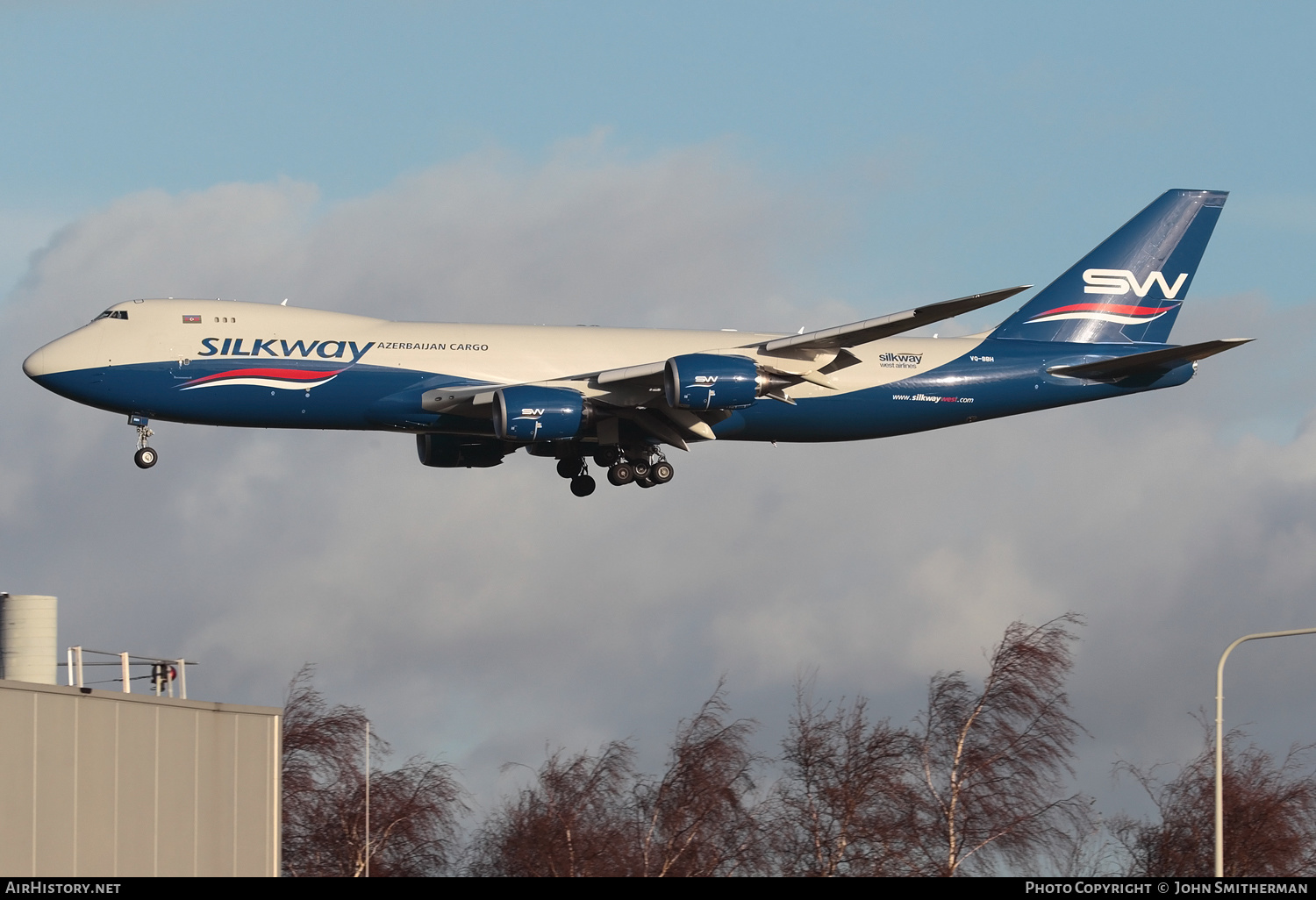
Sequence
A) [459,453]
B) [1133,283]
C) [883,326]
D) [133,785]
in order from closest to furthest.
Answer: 1. [133,785]
2. [883,326]
3. [459,453]
4. [1133,283]

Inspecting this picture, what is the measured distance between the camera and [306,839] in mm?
51750

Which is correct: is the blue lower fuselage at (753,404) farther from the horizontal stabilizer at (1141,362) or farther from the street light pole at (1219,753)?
the street light pole at (1219,753)

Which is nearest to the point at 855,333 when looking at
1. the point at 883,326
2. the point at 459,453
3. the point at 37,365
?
the point at 883,326

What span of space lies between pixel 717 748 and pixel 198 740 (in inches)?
658

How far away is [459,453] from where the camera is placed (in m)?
56.2

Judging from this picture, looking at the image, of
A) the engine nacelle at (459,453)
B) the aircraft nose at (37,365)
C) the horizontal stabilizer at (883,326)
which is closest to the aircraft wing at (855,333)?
the horizontal stabilizer at (883,326)

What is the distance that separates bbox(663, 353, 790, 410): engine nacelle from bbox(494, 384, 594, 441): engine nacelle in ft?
9.09

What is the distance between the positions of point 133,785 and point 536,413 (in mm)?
18913

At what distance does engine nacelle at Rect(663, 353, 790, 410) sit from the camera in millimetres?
48406

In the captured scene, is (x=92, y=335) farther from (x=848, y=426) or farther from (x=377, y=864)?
(x=848, y=426)

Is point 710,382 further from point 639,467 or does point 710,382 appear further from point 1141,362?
point 1141,362

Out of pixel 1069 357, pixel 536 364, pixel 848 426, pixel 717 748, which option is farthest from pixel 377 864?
pixel 1069 357

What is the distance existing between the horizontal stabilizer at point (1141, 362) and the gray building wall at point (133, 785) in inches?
1183

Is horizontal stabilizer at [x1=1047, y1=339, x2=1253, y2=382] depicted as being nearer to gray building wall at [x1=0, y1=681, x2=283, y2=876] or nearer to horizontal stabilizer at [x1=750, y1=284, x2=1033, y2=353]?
horizontal stabilizer at [x1=750, y1=284, x2=1033, y2=353]
